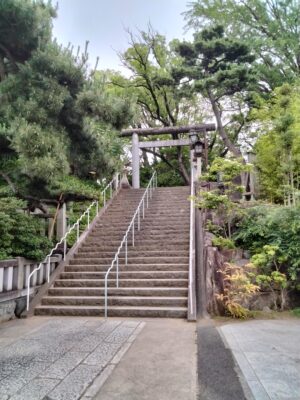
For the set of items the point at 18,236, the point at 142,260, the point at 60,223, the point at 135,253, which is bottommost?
the point at 142,260

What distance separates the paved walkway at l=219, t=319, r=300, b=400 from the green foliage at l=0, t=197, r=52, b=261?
3.99 meters

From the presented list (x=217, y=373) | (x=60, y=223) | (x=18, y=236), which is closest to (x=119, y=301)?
(x=18, y=236)

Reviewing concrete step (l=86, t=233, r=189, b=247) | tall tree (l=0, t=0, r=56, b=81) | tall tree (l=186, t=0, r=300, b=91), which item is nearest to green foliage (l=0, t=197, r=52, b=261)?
tall tree (l=0, t=0, r=56, b=81)

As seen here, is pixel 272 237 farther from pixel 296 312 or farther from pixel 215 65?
pixel 215 65

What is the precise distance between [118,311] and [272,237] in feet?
12.3

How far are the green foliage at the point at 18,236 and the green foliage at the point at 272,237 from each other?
4.42 m

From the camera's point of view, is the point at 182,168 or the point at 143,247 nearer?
the point at 143,247

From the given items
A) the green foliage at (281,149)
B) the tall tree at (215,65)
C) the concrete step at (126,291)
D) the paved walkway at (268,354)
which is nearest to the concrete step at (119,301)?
the concrete step at (126,291)

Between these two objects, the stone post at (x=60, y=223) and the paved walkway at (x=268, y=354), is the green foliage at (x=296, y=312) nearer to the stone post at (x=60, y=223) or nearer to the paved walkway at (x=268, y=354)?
the paved walkway at (x=268, y=354)

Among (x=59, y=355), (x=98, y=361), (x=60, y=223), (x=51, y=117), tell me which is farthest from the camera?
(x=60, y=223)

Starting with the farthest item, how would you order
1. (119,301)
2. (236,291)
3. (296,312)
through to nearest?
(119,301) < (296,312) < (236,291)

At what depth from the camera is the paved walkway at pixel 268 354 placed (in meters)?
2.87

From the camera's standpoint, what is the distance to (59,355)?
381 centimetres

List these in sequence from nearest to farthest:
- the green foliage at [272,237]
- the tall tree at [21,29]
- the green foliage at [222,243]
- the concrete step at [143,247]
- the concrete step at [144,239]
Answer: the tall tree at [21,29] → the green foliage at [272,237] → the green foliage at [222,243] → the concrete step at [143,247] → the concrete step at [144,239]
